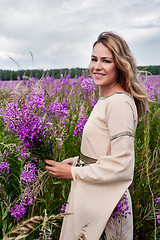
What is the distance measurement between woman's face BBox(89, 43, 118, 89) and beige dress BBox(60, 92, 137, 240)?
5.3 inches

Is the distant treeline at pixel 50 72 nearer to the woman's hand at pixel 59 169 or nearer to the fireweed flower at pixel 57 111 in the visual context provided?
the fireweed flower at pixel 57 111

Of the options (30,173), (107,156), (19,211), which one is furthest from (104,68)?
(19,211)

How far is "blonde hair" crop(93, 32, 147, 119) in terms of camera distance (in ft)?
5.59

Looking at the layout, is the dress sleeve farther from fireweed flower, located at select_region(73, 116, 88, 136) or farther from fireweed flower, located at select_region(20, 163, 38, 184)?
fireweed flower, located at select_region(73, 116, 88, 136)

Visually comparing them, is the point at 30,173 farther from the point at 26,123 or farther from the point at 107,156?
the point at 107,156

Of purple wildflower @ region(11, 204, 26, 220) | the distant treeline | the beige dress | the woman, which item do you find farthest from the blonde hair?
purple wildflower @ region(11, 204, 26, 220)

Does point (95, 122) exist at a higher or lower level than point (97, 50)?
lower

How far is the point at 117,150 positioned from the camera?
4.82 ft

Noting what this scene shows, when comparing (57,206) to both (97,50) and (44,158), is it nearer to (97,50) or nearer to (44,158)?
(44,158)

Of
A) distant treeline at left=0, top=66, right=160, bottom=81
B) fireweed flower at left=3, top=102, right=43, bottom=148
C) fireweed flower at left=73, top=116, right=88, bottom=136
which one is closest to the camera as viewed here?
fireweed flower at left=3, top=102, right=43, bottom=148

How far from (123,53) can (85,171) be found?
838mm

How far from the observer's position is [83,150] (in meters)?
1.79

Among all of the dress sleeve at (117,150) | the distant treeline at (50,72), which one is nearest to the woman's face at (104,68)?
the dress sleeve at (117,150)

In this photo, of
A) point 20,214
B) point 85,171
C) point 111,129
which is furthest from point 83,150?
point 20,214
